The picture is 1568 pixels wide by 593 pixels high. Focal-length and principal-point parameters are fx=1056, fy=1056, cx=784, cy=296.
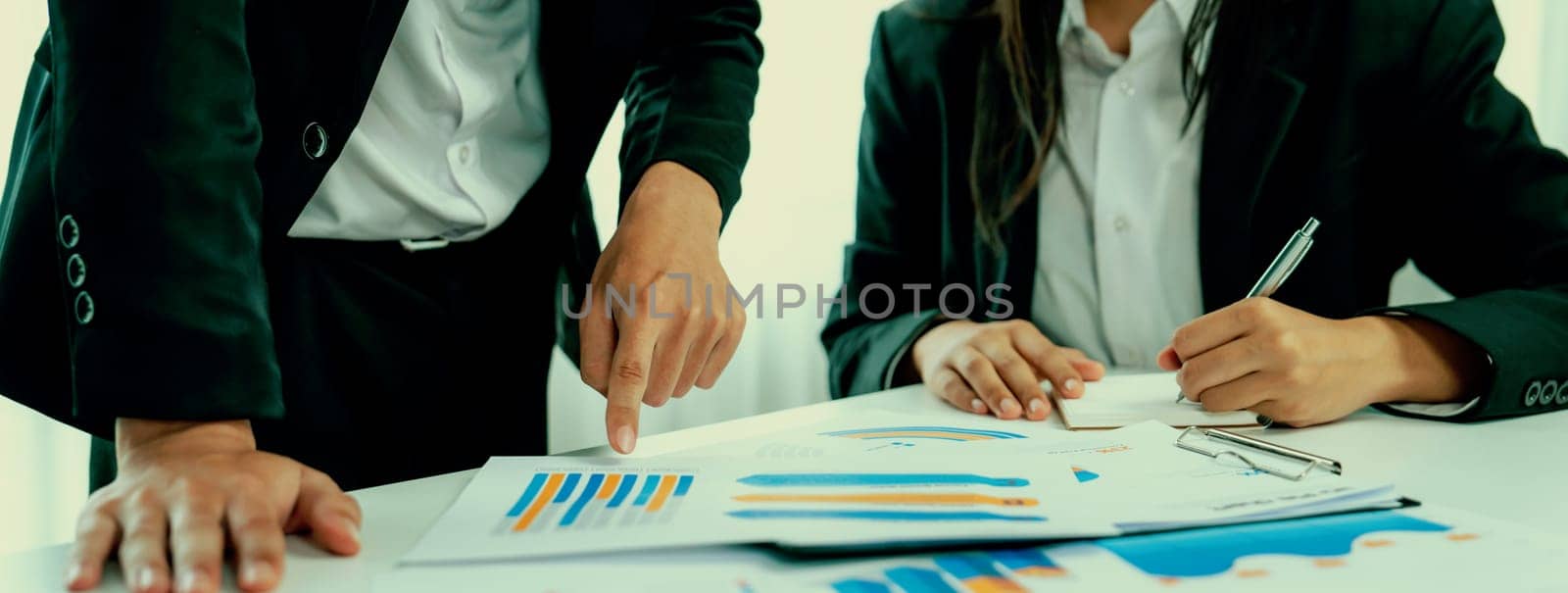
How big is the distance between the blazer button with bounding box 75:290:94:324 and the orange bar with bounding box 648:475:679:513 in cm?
29

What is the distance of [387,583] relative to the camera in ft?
1.50

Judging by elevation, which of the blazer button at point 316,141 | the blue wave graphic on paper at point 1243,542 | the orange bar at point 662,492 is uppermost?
the blazer button at point 316,141

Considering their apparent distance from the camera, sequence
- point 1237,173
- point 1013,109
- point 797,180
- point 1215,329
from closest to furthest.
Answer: point 1215,329, point 1237,173, point 1013,109, point 797,180

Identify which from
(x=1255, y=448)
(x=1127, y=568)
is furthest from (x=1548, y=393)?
(x=1127, y=568)

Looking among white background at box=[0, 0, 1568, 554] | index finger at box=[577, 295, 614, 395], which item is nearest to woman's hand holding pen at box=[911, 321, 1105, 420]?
index finger at box=[577, 295, 614, 395]

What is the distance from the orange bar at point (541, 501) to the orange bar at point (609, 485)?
2cm

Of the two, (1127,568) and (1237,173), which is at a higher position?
(1237,173)

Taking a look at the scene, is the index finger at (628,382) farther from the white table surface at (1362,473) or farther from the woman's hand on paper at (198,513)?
the woman's hand on paper at (198,513)

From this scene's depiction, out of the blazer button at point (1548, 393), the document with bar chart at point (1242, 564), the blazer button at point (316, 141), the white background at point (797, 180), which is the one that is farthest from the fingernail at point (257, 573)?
the white background at point (797, 180)

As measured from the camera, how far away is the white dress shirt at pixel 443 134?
767mm

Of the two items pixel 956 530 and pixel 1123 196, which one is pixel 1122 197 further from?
pixel 956 530

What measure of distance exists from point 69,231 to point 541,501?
0.27 meters

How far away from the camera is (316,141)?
697mm

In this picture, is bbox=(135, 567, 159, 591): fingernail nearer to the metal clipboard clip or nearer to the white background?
the metal clipboard clip
